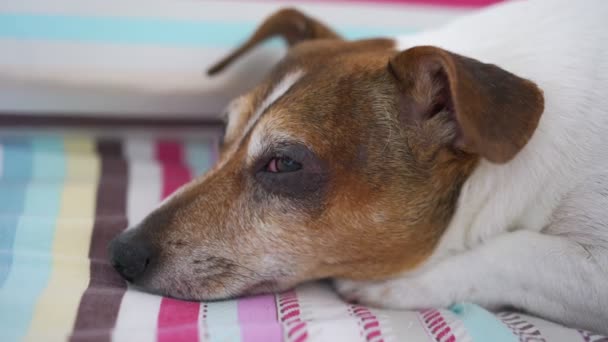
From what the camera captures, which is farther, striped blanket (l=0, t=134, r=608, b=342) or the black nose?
the black nose

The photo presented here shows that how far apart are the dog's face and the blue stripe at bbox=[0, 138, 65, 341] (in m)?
0.29

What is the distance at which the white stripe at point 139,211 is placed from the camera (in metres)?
1.79

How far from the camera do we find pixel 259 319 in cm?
195

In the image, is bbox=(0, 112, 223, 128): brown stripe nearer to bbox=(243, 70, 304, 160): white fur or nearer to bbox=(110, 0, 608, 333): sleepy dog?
bbox=(243, 70, 304, 160): white fur

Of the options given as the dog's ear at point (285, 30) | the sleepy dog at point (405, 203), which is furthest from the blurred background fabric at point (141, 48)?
the sleepy dog at point (405, 203)

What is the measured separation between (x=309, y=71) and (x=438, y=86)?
520 millimetres

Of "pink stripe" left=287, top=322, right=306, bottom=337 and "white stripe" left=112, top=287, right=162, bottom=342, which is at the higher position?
"pink stripe" left=287, top=322, right=306, bottom=337

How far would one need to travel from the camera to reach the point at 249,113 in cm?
246


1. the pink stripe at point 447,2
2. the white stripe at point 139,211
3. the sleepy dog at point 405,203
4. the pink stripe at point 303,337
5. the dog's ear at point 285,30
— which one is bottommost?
the white stripe at point 139,211

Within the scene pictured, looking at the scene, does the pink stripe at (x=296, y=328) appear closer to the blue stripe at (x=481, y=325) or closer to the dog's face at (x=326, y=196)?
the dog's face at (x=326, y=196)

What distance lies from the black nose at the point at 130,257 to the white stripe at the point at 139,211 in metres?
0.06

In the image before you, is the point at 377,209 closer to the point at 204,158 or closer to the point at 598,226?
the point at 598,226

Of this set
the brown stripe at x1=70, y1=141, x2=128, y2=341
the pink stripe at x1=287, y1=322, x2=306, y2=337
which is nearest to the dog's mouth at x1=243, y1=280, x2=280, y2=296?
the pink stripe at x1=287, y1=322, x2=306, y2=337

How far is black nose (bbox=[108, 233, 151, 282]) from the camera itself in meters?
2.10
